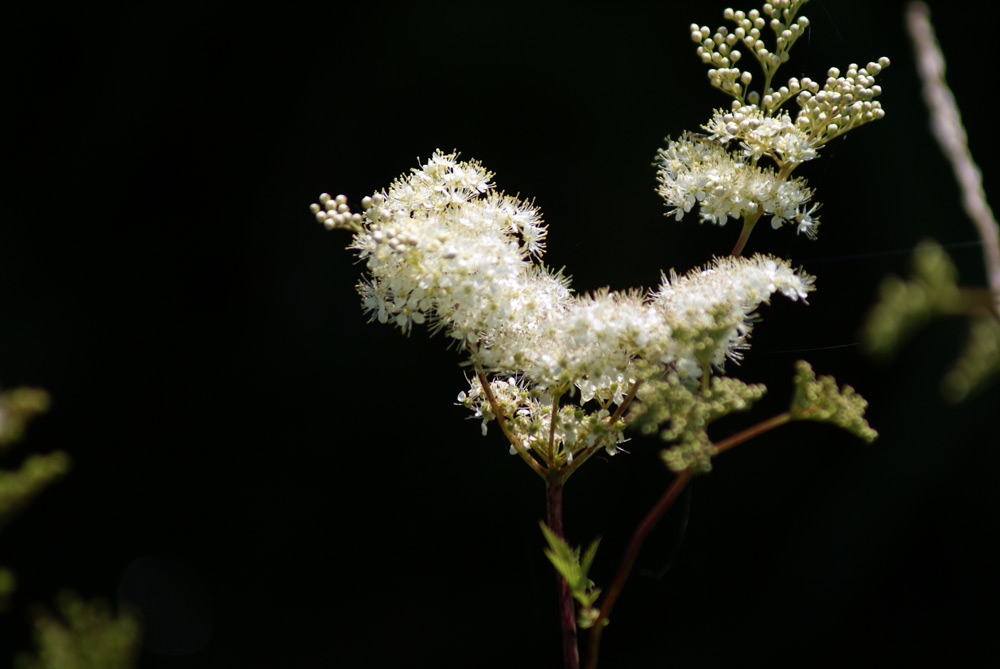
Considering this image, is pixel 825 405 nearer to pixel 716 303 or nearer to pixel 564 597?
pixel 716 303

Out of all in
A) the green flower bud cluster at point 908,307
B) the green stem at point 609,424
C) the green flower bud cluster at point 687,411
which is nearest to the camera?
the green flower bud cluster at point 908,307

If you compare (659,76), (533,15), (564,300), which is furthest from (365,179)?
(564,300)

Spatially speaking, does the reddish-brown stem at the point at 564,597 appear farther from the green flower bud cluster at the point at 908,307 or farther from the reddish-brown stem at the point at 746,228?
the green flower bud cluster at the point at 908,307

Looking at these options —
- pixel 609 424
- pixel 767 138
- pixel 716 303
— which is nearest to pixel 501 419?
pixel 609 424

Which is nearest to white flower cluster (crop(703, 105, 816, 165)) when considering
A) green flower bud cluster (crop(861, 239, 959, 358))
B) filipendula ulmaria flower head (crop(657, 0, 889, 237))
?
filipendula ulmaria flower head (crop(657, 0, 889, 237))

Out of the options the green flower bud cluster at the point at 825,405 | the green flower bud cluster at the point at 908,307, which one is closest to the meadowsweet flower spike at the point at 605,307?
the green flower bud cluster at the point at 825,405

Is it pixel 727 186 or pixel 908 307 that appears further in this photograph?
pixel 727 186

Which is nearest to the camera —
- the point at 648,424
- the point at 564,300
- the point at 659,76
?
the point at 648,424

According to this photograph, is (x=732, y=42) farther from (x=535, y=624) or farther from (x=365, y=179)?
(x=535, y=624)
